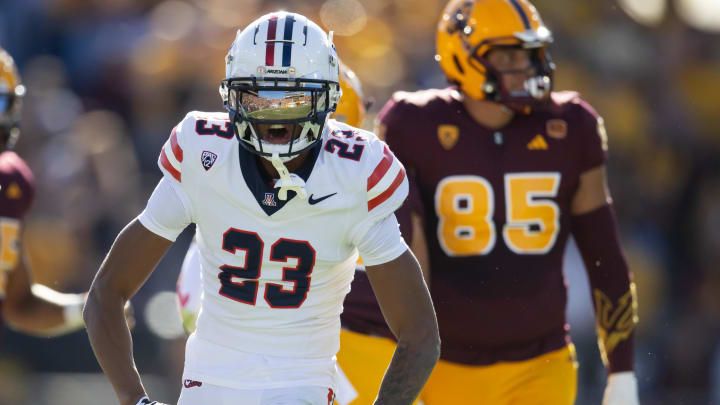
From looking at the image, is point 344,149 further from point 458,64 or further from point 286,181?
point 458,64

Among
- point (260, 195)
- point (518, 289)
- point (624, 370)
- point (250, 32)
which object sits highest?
point (250, 32)

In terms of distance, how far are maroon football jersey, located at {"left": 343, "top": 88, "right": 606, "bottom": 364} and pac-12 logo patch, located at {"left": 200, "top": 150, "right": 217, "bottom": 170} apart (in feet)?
4.01

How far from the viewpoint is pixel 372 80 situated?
830 cm

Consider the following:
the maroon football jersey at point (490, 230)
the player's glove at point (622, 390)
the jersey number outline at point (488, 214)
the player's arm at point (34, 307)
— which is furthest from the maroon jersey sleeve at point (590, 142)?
the player's arm at point (34, 307)

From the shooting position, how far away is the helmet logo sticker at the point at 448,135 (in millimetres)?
4141

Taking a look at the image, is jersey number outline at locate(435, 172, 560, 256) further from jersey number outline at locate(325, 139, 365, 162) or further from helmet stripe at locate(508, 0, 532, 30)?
jersey number outline at locate(325, 139, 365, 162)

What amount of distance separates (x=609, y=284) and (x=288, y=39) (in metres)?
1.81

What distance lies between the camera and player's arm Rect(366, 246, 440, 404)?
2.96m

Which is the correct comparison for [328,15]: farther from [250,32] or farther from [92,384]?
[250,32]

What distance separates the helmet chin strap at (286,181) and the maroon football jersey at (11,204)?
2.41 metres

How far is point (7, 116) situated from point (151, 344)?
2.65 meters

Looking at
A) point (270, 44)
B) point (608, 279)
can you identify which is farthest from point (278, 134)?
point (608, 279)

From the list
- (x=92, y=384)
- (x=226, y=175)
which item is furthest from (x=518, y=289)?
(x=92, y=384)

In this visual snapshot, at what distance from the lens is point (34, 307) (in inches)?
198
